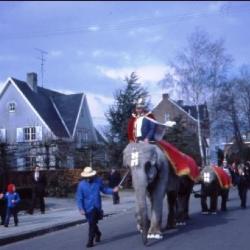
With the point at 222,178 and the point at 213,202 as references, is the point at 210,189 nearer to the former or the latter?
the point at 213,202

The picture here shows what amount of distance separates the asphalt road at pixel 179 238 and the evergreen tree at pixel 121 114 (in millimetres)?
25394

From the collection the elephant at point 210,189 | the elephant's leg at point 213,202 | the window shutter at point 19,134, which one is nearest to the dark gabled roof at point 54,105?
the window shutter at point 19,134

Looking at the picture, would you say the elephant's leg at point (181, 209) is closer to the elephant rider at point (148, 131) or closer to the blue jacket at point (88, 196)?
the elephant rider at point (148, 131)

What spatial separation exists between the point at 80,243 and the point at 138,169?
2593mm

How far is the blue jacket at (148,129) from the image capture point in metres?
11.8

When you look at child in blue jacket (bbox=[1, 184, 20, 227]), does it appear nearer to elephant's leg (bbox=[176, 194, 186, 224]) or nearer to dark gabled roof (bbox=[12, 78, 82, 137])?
elephant's leg (bbox=[176, 194, 186, 224])

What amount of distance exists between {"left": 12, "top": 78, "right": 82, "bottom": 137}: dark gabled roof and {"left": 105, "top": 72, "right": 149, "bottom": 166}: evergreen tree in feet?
38.9

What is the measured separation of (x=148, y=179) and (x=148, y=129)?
1126 mm

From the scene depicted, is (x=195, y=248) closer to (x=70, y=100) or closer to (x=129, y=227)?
(x=129, y=227)

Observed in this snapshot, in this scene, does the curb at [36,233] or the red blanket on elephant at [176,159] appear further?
the curb at [36,233]

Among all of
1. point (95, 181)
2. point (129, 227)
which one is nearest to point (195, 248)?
point (95, 181)

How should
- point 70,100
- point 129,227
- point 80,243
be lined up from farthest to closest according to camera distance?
point 70,100
point 129,227
point 80,243

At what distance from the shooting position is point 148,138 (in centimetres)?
1184

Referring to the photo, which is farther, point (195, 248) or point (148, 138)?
point (148, 138)
